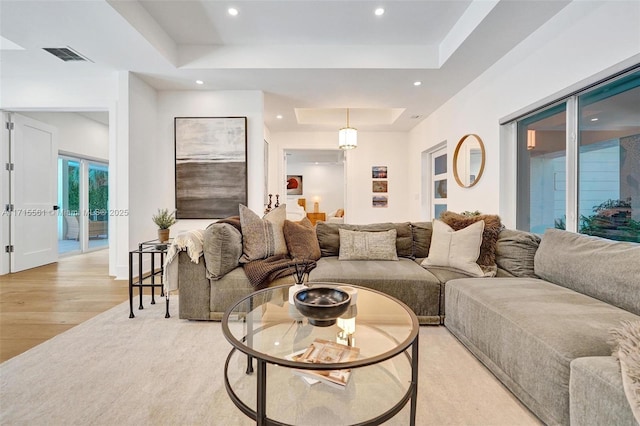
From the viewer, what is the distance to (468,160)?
391 centimetres

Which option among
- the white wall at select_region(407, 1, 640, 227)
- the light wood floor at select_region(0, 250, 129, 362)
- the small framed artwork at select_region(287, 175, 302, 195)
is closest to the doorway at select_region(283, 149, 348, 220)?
the small framed artwork at select_region(287, 175, 302, 195)

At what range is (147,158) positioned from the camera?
385cm

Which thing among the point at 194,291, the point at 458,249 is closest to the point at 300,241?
the point at 194,291

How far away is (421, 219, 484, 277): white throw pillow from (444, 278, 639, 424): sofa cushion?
339 mm

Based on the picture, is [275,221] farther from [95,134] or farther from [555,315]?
[95,134]

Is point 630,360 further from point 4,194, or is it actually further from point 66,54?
point 4,194

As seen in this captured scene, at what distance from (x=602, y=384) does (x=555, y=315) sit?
0.50 metres

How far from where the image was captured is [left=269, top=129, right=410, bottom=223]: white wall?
6.25 meters

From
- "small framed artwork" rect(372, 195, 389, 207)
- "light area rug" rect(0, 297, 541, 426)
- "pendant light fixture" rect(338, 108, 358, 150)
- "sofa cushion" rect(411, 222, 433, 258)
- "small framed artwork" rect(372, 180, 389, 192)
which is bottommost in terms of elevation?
"light area rug" rect(0, 297, 541, 426)

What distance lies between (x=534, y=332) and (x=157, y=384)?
195 cm

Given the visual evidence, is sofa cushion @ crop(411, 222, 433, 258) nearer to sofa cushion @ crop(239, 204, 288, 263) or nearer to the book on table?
sofa cushion @ crop(239, 204, 288, 263)

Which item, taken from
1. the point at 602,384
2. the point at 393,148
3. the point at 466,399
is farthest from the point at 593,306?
the point at 393,148

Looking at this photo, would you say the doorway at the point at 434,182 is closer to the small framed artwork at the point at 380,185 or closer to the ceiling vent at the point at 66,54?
the small framed artwork at the point at 380,185

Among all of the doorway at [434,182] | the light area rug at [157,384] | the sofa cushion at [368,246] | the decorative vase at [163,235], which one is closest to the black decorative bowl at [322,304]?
the light area rug at [157,384]
